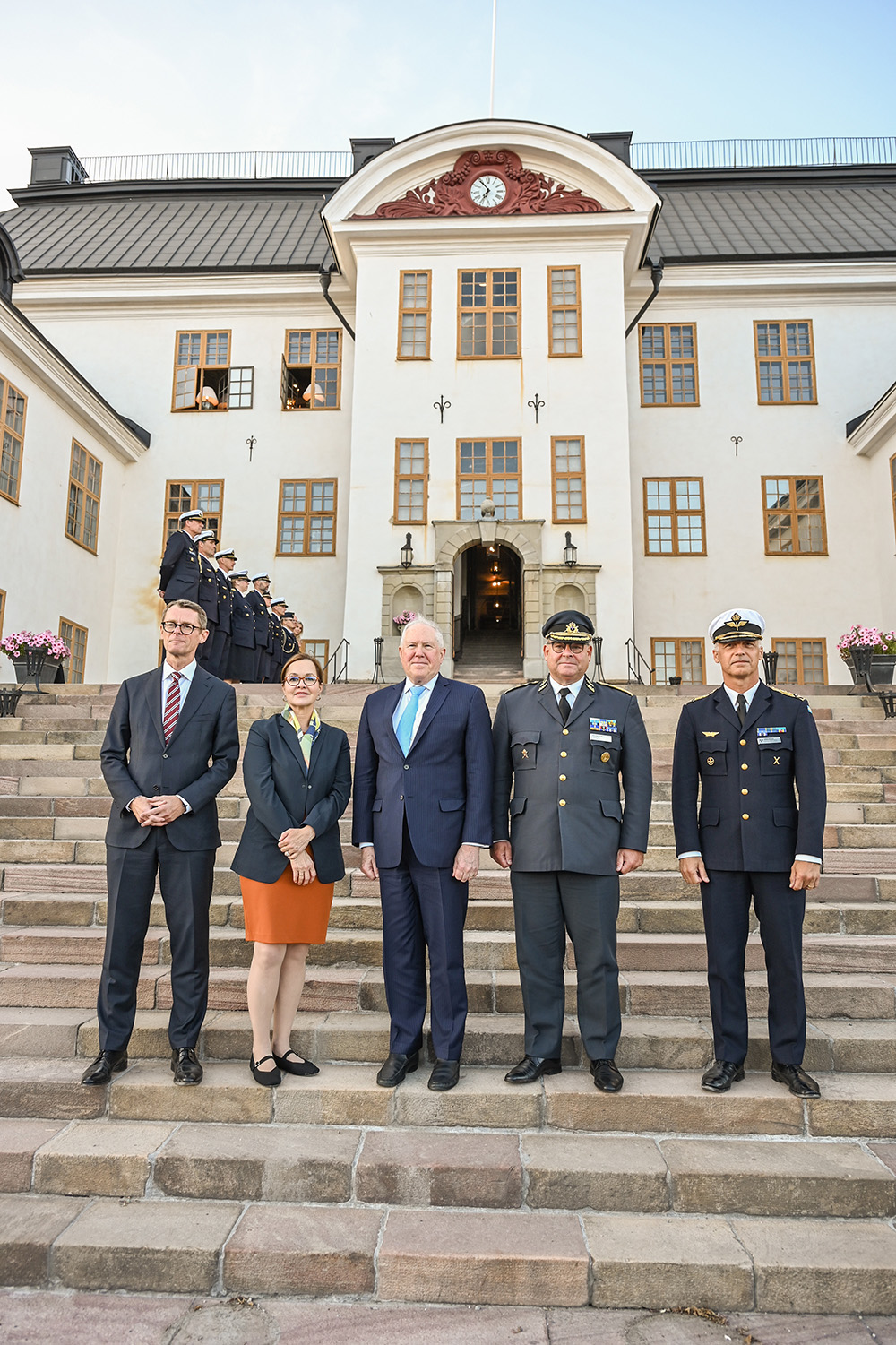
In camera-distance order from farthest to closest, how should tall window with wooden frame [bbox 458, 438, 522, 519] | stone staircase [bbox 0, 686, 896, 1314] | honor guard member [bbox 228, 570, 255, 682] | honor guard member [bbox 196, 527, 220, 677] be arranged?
1. tall window with wooden frame [bbox 458, 438, 522, 519]
2. honor guard member [bbox 228, 570, 255, 682]
3. honor guard member [bbox 196, 527, 220, 677]
4. stone staircase [bbox 0, 686, 896, 1314]

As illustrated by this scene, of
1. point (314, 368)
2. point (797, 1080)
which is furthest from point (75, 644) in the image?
point (797, 1080)

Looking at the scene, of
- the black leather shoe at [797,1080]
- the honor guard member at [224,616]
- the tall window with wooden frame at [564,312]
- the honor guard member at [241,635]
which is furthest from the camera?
the tall window with wooden frame at [564,312]

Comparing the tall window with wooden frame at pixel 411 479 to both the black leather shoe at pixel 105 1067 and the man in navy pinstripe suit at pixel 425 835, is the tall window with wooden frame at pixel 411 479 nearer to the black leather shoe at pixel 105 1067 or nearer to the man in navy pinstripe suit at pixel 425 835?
the man in navy pinstripe suit at pixel 425 835

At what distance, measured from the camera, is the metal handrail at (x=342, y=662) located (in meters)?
16.3

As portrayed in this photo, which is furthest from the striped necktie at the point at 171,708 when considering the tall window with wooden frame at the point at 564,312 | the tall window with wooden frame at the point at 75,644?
the tall window with wooden frame at the point at 564,312

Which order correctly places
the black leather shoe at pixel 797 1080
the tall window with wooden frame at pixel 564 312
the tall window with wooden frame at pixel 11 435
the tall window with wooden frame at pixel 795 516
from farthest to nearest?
the tall window with wooden frame at pixel 795 516, the tall window with wooden frame at pixel 564 312, the tall window with wooden frame at pixel 11 435, the black leather shoe at pixel 797 1080

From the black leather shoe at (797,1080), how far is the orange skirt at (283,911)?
2109 millimetres

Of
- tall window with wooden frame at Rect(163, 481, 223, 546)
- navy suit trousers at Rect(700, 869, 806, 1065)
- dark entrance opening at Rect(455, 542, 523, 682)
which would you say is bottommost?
navy suit trousers at Rect(700, 869, 806, 1065)

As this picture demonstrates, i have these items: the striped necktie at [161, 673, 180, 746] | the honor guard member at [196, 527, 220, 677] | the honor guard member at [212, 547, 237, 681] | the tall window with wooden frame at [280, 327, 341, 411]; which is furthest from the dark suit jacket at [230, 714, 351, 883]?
the tall window with wooden frame at [280, 327, 341, 411]

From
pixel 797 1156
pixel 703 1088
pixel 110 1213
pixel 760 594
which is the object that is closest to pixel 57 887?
pixel 110 1213

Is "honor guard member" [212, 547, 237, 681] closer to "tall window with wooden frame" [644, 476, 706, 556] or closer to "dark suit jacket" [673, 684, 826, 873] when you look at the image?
"dark suit jacket" [673, 684, 826, 873]

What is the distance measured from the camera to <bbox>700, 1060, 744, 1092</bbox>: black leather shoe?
3822 millimetres

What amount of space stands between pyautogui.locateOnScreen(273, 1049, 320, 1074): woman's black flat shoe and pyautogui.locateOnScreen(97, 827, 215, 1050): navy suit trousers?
0.40 m

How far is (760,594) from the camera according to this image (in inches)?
714
